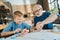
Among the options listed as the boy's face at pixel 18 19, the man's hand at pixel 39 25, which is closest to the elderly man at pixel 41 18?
the man's hand at pixel 39 25

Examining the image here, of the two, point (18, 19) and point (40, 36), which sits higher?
point (18, 19)

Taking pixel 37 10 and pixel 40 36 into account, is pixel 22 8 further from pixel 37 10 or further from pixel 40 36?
pixel 40 36

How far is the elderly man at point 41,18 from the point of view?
1.20m

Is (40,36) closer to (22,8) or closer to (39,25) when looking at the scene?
(39,25)

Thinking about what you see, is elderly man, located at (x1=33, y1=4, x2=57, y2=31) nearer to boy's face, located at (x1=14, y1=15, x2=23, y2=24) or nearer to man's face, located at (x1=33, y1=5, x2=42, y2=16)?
man's face, located at (x1=33, y1=5, x2=42, y2=16)

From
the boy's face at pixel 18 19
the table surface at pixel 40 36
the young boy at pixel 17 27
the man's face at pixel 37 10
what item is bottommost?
the table surface at pixel 40 36

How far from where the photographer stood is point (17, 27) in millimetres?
1244

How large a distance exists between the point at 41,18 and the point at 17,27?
0.65 ft

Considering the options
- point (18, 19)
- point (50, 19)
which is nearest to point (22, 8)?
point (18, 19)

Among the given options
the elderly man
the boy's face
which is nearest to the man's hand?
the elderly man

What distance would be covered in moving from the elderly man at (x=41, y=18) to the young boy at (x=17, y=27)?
0.25 ft

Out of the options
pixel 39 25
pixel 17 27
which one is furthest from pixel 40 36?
pixel 17 27

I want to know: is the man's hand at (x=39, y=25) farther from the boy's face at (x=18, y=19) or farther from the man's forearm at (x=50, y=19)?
the boy's face at (x=18, y=19)

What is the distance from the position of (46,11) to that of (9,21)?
→ 0.30 metres
